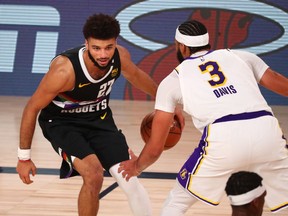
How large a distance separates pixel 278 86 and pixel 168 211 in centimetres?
96

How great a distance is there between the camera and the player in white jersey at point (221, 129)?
3.99 meters

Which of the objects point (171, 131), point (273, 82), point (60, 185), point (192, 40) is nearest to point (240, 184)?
point (273, 82)

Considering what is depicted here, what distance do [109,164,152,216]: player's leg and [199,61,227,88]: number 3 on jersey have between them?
1.11 metres

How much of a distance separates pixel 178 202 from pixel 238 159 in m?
0.42

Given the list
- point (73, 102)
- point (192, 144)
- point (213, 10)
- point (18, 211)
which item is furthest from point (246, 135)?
point (213, 10)

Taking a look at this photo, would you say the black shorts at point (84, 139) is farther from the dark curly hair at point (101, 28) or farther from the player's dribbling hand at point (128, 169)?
the dark curly hair at point (101, 28)

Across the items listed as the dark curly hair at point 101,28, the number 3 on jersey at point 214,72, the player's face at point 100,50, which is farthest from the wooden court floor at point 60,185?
the number 3 on jersey at point 214,72

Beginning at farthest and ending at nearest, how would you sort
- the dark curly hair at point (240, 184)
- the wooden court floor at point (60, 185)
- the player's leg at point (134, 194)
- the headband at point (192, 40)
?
the wooden court floor at point (60, 185), the player's leg at point (134, 194), the headband at point (192, 40), the dark curly hair at point (240, 184)

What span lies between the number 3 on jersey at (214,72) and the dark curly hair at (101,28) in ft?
2.79

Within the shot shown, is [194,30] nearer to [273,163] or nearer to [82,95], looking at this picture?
[273,163]

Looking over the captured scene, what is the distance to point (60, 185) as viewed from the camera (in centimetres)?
662

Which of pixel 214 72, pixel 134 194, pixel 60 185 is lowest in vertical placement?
pixel 60 185

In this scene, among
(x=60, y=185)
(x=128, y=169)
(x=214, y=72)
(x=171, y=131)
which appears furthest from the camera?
(x=60, y=185)

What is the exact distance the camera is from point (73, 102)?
502 cm
